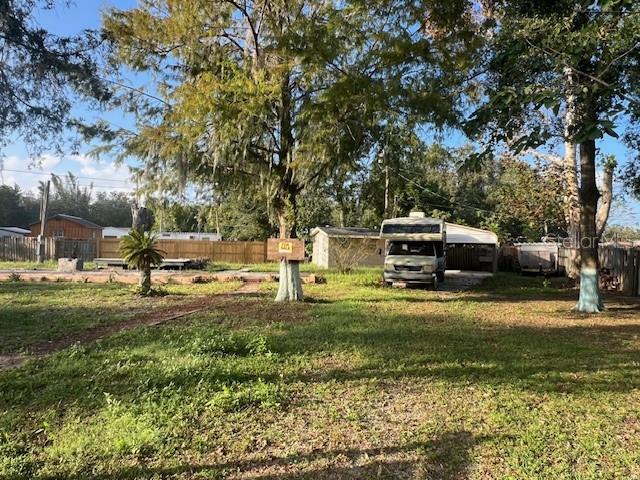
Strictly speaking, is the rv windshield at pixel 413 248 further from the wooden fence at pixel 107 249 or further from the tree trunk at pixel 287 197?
A: the wooden fence at pixel 107 249

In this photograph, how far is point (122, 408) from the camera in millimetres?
4430

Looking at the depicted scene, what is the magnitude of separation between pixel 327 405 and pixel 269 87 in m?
7.24

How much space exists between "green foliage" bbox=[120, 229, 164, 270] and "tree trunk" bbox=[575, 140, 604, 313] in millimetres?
10999

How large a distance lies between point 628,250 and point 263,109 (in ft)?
43.2

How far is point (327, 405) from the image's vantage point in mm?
4707

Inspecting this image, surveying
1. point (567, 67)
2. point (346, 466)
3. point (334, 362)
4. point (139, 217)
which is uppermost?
point (567, 67)

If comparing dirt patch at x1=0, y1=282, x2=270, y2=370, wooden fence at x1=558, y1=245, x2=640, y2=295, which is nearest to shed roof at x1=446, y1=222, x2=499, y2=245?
wooden fence at x1=558, y1=245, x2=640, y2=295

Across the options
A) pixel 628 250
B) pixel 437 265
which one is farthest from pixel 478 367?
pixel 628 250

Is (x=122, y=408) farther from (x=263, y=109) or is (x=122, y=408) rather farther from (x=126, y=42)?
(x=126, y=42)

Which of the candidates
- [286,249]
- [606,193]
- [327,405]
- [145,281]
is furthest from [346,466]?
[606,193]

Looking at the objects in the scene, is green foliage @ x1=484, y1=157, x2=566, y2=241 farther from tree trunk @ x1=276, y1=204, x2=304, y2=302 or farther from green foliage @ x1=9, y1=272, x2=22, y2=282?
green foliage @ x1=9, y1=272, x2=22, y2=282

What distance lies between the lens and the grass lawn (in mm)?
3516

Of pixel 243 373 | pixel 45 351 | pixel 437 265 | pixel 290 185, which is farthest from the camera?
pixel 437 265

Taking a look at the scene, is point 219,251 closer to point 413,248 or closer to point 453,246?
point 453,246
